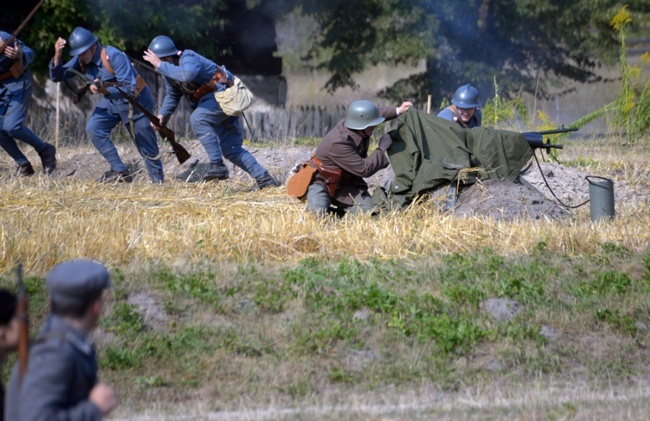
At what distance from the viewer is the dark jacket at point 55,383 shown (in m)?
2.92

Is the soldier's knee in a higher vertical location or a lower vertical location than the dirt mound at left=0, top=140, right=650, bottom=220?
higher

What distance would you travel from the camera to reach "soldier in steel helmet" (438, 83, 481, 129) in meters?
10.3

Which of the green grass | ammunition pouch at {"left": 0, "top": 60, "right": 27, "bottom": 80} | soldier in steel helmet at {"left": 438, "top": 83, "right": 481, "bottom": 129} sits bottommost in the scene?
the green grass

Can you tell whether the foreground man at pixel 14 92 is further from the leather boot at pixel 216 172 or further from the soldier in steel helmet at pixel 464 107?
the soldier in steel helmet at pixel 464 107

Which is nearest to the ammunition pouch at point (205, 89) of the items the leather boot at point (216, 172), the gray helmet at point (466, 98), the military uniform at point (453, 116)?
the leather boot at point (216, 172)

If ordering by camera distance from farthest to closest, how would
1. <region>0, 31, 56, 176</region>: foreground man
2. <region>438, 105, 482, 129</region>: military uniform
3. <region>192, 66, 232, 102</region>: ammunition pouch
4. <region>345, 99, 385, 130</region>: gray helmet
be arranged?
1. <region>0, 31, 56, 176</region>: foreground man
2. <region>192, 66, 232, 102</region>: ammunition pouch
3. <region>438, 105, 482, 129</region>: military uniform
4. <region>345, 99, 385, 130</region>: gray helmet

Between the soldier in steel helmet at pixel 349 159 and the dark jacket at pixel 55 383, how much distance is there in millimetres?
5933

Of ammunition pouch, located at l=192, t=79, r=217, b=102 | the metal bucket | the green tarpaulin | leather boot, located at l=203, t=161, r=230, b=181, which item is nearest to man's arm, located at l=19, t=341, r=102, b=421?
the green tarpaulin

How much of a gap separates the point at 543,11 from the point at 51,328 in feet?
68.7

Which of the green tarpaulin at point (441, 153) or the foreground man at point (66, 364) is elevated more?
the foreground man at point (66, 364)

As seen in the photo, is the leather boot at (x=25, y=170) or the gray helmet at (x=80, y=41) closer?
the gray helmet at (x=80, y=41)

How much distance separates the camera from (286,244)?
26.0 ft

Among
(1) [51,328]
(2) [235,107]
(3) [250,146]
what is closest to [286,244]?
(2) [235,107]

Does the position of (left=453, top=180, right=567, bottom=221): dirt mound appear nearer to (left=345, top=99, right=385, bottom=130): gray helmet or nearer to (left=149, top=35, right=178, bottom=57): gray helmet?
(left=345, top=99, right=385, bottom=130): gray helmet
